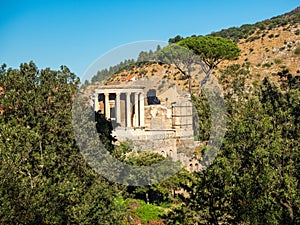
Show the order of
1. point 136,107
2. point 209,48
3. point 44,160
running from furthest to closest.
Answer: point 209,48, point 136,107, point 44,160

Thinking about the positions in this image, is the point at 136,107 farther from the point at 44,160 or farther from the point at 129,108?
the point at 44,160

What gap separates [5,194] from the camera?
6.92m

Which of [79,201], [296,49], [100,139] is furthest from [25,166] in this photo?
[296,49]

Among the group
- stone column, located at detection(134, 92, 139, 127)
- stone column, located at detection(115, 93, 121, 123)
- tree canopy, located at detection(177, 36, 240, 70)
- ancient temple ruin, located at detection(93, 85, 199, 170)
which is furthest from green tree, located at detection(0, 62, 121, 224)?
tree canopy, located at detection(177, 36, 240, 70)

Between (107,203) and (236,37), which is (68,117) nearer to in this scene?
(107,203)

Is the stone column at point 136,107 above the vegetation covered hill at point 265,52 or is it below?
below

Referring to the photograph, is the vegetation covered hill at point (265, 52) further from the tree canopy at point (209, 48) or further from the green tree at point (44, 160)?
the green tree at point (44, 160)

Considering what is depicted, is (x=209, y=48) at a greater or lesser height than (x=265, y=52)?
lesser

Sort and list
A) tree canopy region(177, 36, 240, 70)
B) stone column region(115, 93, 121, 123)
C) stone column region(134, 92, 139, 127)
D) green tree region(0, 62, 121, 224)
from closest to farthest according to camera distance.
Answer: green tree region(0, 62, 121, 224) < stone column region(115, 93, 121, 123) < stone column region(134, 92, 139, 127) < tree canopy region(177, 36, 240, 70)

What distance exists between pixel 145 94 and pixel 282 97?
13.4 meters

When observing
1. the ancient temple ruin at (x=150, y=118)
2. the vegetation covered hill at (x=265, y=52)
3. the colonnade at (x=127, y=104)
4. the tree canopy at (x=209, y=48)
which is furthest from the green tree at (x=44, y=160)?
the tree canopy at (x=209, y=48)

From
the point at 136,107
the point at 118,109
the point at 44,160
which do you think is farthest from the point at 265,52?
the point at 44,160

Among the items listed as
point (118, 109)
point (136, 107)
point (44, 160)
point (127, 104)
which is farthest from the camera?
point (127, 104)

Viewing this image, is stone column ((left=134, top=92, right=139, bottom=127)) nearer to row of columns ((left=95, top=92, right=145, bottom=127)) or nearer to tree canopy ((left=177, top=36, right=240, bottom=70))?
row of columns ((left=95, top=92, right=145, bottom=127))
